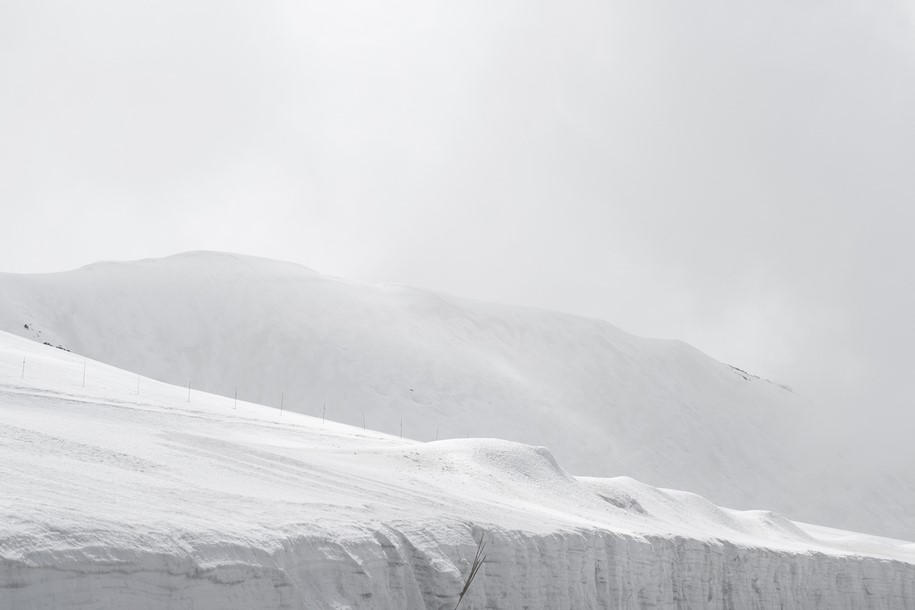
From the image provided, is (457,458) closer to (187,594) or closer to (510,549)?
(510,549)

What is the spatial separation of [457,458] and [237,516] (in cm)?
1048

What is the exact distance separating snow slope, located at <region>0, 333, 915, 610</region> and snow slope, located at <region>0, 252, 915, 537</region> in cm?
3081

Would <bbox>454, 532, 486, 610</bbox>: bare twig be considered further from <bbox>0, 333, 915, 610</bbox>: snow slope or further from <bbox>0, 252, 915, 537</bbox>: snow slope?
<bbox>0, 252, 915, 537</bbox>: snow slope

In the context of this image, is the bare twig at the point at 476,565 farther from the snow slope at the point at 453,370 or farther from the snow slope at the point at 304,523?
the snow slope at the point at 453,370

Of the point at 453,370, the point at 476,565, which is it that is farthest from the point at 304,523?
the point at 453,370

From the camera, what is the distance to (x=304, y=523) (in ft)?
32.4

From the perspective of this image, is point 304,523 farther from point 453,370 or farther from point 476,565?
point 453,370

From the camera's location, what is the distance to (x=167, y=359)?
54.5 m

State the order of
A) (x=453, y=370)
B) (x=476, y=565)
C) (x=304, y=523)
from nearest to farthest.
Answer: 1. (x=304, y=523)
2. (x=476, y=565)
3. (x=453, y=370)

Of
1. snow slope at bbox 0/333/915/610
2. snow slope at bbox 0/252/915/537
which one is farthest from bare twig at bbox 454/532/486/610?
snow slope at bbox 0/252/915/537

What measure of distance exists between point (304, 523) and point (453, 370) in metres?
51.2

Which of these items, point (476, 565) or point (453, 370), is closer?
point (476, 565)

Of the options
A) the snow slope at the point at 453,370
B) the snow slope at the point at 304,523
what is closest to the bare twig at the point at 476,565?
the snow slope at the point at 304,523

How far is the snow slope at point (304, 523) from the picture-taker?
7.83 m
